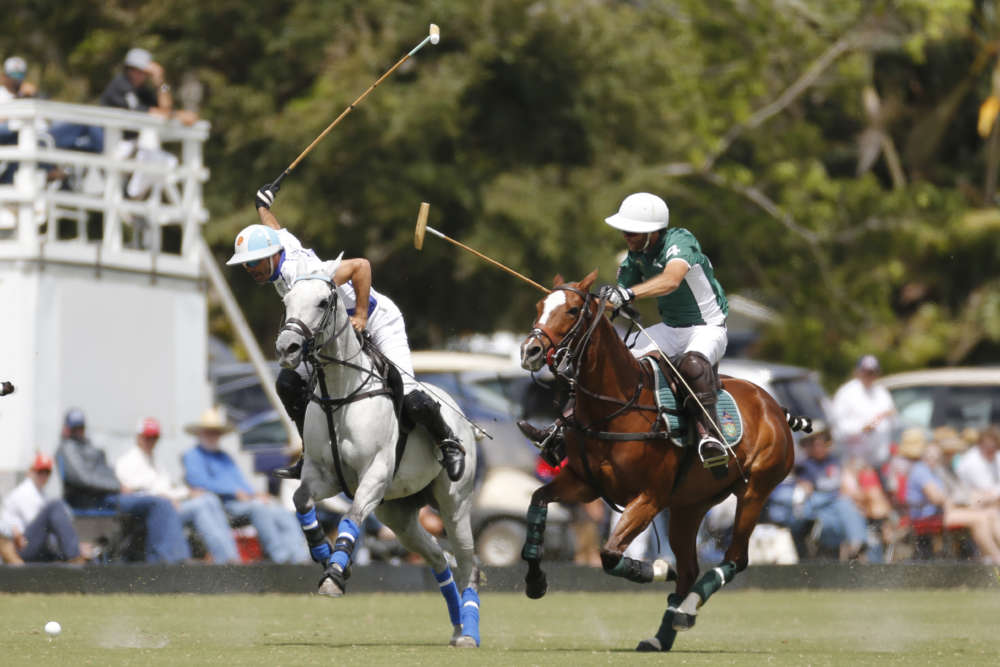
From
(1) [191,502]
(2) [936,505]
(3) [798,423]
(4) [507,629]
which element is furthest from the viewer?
(2) [936,505]

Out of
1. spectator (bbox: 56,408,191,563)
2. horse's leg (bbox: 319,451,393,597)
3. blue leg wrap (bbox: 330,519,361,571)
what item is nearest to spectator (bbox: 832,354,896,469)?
spectator (bbox: 56,408,191,563)

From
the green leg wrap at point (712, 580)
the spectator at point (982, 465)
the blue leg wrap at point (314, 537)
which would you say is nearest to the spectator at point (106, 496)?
the blue leg wrap at point (314, 537)

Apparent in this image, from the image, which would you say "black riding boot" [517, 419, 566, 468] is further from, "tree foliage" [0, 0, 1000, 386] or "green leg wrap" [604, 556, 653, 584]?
"tree foliage" [0, 0, 1000, 386]

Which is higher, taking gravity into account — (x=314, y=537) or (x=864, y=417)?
(x=314, y=537)

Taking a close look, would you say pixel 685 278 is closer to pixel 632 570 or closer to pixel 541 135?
pixel 632 570

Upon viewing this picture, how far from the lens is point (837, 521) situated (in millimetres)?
16359

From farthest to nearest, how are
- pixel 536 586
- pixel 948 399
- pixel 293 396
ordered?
1. pixel 948 399
2. pixel 293 396
3. pixel 536 586

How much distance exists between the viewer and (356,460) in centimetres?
966

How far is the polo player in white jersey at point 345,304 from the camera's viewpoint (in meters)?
9.52

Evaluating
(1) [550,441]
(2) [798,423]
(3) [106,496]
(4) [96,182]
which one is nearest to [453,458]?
(1) [550,441]

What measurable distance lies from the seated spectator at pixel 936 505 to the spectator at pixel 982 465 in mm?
249

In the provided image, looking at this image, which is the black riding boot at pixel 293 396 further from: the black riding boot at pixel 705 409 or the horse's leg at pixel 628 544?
the black riding boot at pixel 705 409

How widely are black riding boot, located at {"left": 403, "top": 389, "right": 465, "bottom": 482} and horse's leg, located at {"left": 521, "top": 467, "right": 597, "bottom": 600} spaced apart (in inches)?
27.8

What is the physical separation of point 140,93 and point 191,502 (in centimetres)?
413
